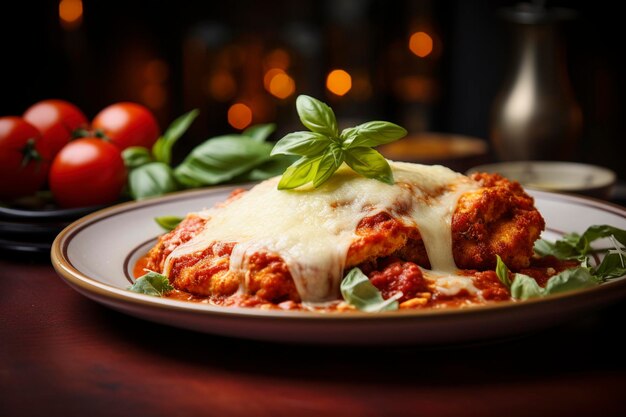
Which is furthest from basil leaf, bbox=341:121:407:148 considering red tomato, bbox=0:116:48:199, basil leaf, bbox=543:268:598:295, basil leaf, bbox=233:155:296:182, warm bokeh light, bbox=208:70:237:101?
warm bokeh light, bbox=208:70:237:101

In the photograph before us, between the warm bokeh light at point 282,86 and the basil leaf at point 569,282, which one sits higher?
the basil leaf at point 569,282

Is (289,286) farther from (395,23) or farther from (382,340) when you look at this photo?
(395,23)

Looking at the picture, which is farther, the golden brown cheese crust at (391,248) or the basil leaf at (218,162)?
the basil leaf at (218,162)

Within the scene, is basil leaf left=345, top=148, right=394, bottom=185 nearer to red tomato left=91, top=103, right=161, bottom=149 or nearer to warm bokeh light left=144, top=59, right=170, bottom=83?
red tomato left=91, top=103, right=161, bottom=149

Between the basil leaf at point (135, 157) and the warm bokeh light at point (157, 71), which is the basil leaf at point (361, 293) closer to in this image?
the basil leaf at point (135, 157)

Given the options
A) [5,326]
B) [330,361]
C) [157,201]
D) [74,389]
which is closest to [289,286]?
[330,361]

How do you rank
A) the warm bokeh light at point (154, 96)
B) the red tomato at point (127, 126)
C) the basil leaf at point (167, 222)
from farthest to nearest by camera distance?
the warm bokeh light at point (154, 96) → the red tomato at point (127, 126) → the basil leaf at point (167, 222)

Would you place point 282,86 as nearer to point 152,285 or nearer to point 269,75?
point 269,75

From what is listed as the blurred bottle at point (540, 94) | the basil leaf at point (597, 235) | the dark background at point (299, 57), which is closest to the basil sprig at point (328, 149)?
the basil leaf at point (597, 235)
